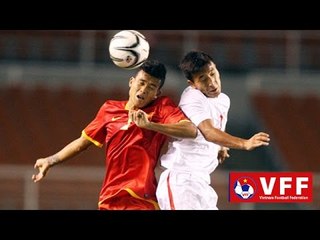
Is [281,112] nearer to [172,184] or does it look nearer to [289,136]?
[289,136]

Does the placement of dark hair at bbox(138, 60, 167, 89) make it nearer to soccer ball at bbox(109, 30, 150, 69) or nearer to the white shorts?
soccer ball at bbox(109, 30, 150, 69)

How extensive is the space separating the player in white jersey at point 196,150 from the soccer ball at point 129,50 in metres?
0.29

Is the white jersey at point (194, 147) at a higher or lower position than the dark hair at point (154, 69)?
lower

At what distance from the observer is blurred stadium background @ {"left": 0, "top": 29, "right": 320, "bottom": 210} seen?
12.2 metres

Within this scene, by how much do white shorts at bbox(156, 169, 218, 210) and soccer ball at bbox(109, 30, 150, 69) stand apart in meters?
0.69

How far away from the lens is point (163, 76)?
711cm

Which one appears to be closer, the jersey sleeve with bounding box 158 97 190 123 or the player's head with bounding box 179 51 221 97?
the jersey sleeve with bounding box 158 97 190 123

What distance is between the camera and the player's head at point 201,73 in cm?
720

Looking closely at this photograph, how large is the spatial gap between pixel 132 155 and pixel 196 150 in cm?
39

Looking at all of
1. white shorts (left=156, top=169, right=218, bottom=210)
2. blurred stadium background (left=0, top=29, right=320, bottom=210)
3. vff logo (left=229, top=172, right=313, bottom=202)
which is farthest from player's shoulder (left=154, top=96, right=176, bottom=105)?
blurred stadium background (left=0, top=29, right=320, bottom=210)

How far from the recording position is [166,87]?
11.8 m

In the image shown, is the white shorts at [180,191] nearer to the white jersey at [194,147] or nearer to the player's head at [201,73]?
the white jersey at [194,147]

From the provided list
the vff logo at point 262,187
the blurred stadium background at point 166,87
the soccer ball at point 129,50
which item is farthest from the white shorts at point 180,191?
the blurred stadium background at point 166,87
